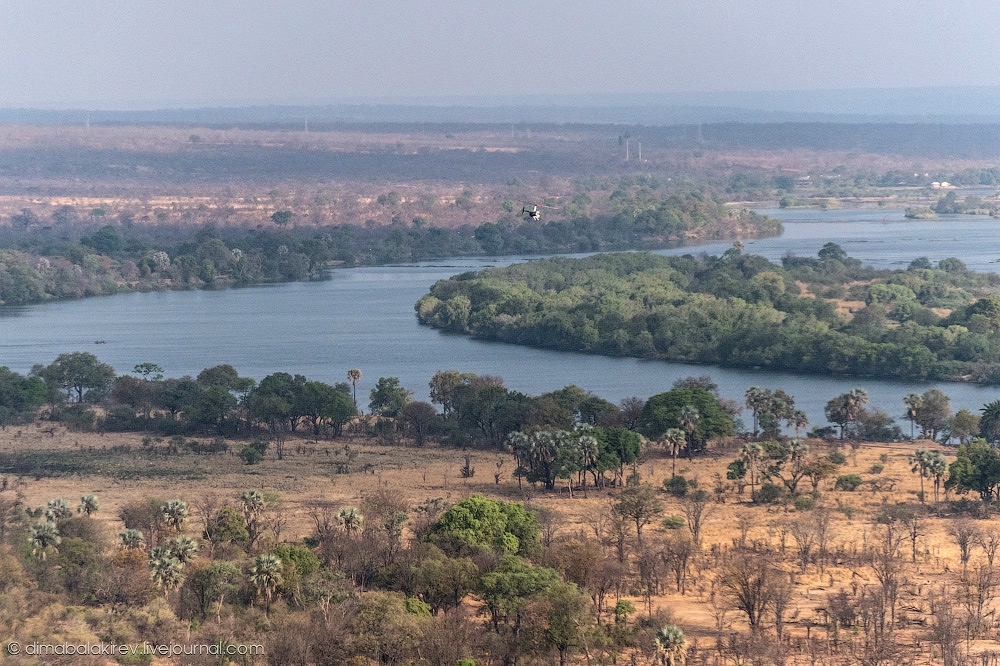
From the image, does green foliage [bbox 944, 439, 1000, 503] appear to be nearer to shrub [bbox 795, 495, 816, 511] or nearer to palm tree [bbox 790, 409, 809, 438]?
shrub [bbox 795, 495, 816, 511]

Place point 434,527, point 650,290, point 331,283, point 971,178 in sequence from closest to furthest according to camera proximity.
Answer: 1. point 434,527
2. point 650,290
3. point 331,283
4. point 971,178

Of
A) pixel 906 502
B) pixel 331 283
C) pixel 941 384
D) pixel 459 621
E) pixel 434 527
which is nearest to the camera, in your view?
pixel 459 621

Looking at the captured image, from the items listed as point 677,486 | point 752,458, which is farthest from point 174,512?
point 752,458

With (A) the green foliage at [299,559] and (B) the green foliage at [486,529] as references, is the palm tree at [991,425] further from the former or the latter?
(A) the green foliage at [299,559]

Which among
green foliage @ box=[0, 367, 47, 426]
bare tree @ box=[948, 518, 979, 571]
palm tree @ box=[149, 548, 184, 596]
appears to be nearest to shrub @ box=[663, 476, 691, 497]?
bare tree @ box=[948, 518, 979, 571]

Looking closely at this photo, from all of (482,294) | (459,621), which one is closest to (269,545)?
(459,621)

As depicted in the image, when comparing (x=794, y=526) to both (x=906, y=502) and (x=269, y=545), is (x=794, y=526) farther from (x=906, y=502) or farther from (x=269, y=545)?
(x=269, y=545)
